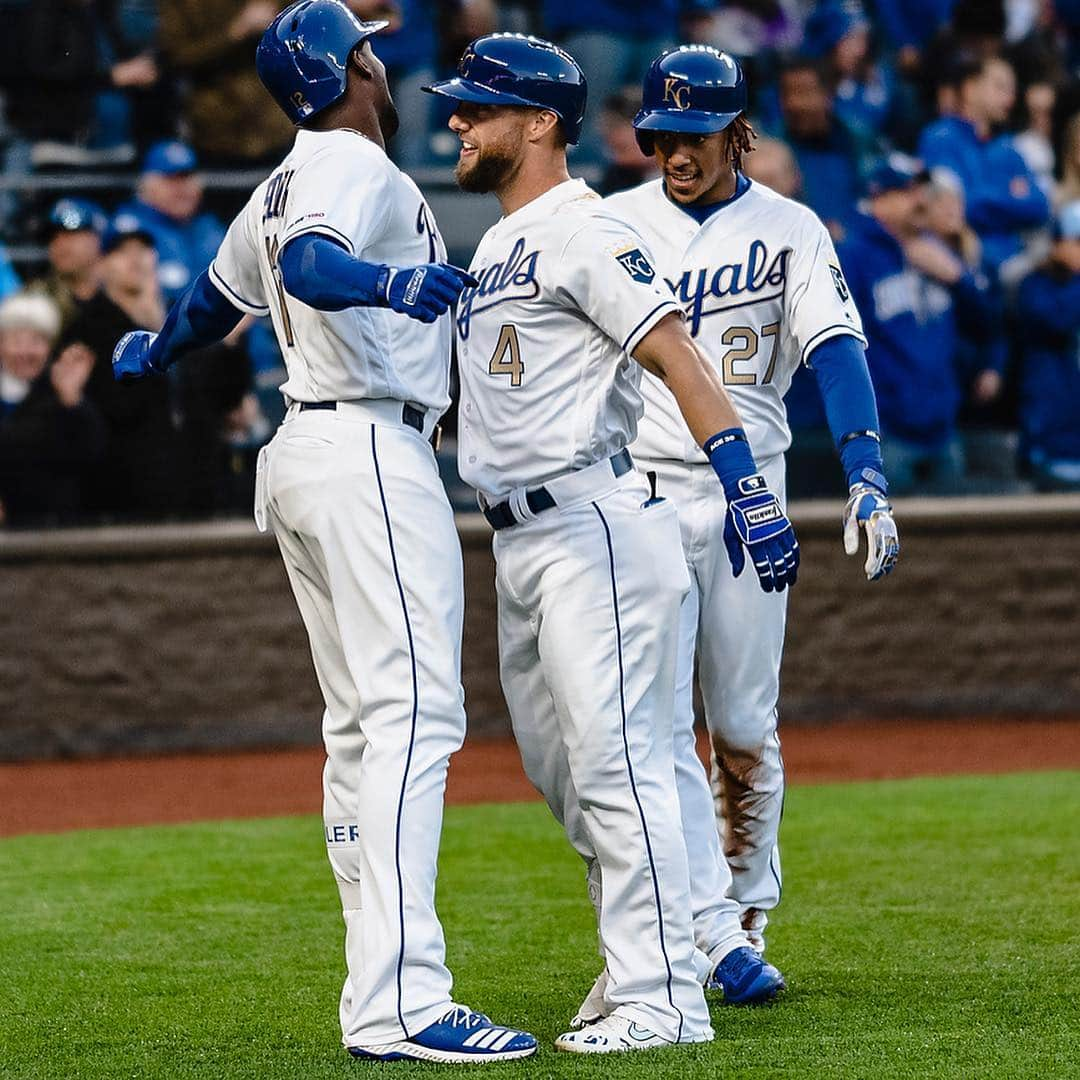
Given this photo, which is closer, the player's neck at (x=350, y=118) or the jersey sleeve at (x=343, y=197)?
the jersey sleeve at (x=343, y=197)

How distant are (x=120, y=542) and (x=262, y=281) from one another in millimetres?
5369

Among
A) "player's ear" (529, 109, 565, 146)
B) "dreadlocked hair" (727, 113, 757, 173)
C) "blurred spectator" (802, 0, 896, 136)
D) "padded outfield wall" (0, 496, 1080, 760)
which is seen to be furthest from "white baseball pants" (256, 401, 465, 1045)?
"blurred spectator" (802, 0, 896, 136)

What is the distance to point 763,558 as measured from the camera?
3.56m

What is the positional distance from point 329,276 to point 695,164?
4.52 feet

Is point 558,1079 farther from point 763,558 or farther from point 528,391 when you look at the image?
point 528,391

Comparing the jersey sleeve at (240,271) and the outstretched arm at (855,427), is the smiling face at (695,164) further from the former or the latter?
the jersey sleeve at (240,271)

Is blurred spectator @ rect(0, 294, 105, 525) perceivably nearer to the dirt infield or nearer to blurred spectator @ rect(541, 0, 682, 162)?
the dirt infield

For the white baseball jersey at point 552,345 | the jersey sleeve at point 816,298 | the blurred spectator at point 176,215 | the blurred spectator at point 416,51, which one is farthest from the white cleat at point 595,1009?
the blurred spectator at point 416,51

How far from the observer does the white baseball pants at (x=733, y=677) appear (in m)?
4.42

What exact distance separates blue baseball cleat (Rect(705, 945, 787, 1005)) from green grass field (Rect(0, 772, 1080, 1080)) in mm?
57

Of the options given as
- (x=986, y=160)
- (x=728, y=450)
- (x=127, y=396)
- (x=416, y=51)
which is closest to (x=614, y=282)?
(x=728, y=450)

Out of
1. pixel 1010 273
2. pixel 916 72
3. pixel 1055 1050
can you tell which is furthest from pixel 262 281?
pixel 916 72

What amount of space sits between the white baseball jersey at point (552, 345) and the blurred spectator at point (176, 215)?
5.73m

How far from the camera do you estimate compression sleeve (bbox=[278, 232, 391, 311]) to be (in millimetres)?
3410
